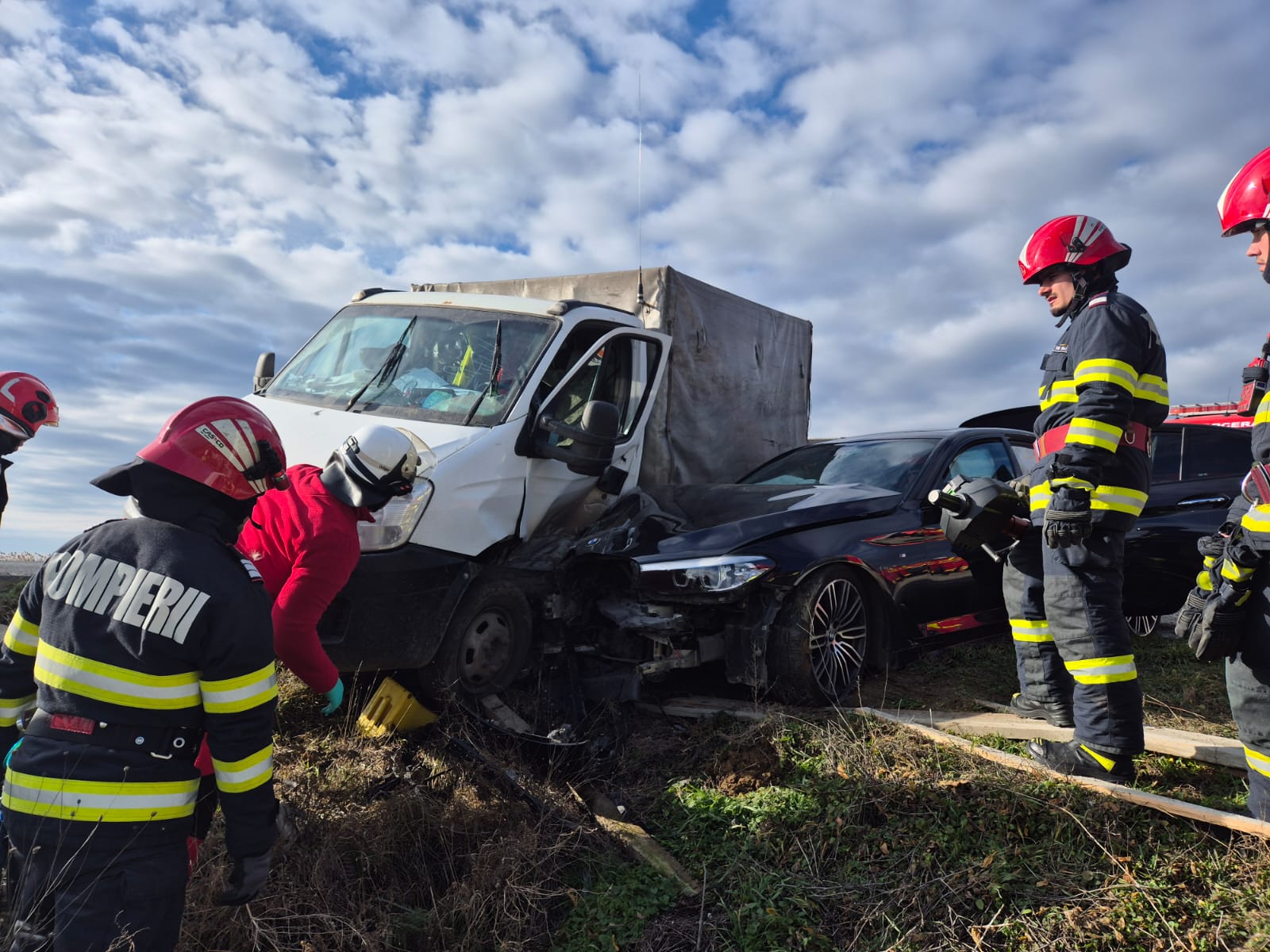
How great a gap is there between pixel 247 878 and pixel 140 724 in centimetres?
50

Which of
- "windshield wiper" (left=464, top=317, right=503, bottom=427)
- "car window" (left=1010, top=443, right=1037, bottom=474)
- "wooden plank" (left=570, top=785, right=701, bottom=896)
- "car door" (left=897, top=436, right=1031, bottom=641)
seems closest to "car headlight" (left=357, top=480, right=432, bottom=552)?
"windshield wiper" (left=464, top=317, right=503, bottom=427)

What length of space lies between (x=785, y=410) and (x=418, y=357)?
3722 mm

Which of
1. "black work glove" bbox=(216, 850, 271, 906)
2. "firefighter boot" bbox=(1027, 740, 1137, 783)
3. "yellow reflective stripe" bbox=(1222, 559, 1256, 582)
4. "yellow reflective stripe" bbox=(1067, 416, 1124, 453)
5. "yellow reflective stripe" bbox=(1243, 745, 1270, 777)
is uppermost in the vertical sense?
"yellow reflective stripe" bbox=(1067, 416, 1124, 453)

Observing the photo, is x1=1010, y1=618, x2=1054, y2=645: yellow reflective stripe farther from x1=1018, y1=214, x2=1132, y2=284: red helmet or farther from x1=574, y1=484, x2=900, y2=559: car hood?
x1=1018, y1=214, x2=1132, y2=284: red helmet

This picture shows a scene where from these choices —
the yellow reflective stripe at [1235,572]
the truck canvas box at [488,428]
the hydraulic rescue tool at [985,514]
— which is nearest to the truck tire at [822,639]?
the hydraulic rescue tool at [985,514]

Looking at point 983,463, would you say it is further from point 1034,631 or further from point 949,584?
point 1034,631

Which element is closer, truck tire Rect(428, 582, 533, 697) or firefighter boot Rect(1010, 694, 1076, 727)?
firefighter boot Rect(1010, 694, 1076, 727)

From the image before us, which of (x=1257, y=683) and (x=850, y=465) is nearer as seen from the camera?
(x=1257, y=683)

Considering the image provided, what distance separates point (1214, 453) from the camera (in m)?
6.20

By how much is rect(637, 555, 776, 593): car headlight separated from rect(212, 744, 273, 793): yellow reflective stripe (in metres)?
2.43

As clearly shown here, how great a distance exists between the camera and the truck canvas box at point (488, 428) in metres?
4.22

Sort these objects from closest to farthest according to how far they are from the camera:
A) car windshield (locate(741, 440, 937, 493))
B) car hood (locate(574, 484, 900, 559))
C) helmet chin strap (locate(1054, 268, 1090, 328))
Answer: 1. helmet chin strap (locate(1054, 268, 1090, 328))
2. car hood (locate(574, 484, 900, 559))
3. car windshield (locate(741, 440, 937, 493))

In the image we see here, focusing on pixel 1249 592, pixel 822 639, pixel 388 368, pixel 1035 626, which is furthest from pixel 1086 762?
pixel 388 368

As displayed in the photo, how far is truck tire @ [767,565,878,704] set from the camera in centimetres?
447
